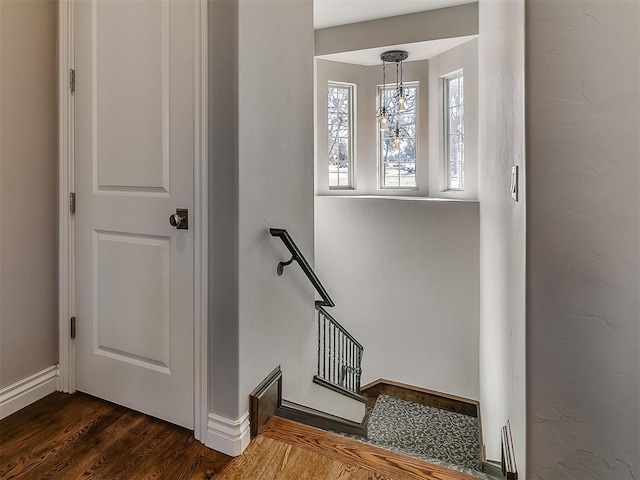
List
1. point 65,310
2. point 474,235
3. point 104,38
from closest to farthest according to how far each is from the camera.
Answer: point 104,38 < point 65,310 < point 474,235

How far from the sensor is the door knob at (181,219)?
163 cm

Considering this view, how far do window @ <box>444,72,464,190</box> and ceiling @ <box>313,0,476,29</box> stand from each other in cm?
82

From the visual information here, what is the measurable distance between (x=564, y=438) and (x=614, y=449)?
4.8 inches

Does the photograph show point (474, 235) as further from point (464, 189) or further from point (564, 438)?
point (564, 438)

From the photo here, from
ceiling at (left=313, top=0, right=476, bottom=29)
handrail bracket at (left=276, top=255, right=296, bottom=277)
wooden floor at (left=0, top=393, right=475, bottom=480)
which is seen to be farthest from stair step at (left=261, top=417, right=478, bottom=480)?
ceiling at (left=313, top=0, right=476, bottom=29)

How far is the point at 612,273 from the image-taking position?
1057mm

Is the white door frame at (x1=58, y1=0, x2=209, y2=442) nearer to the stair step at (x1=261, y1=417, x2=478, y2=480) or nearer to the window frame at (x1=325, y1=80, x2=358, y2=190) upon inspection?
the stair step at (x1=261, y1=417, x2=478, y2=480)

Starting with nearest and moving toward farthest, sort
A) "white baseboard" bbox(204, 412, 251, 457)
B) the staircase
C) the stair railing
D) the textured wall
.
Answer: "white baseboard" bbox(204, 412, 251, 457) < the stair railing < the staircase < the textured wall

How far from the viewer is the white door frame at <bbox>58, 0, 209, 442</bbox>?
158 centimetres

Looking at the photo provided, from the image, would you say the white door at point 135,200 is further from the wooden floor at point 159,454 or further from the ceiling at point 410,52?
the ceiling at point 410,52

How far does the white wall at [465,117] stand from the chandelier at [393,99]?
364 millimetres

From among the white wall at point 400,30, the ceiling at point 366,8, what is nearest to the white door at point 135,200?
the ceiling at point 366,8

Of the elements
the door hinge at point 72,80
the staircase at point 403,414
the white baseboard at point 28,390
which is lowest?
the staircase at point 403,414

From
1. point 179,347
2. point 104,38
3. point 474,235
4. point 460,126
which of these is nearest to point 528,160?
point 179,347
